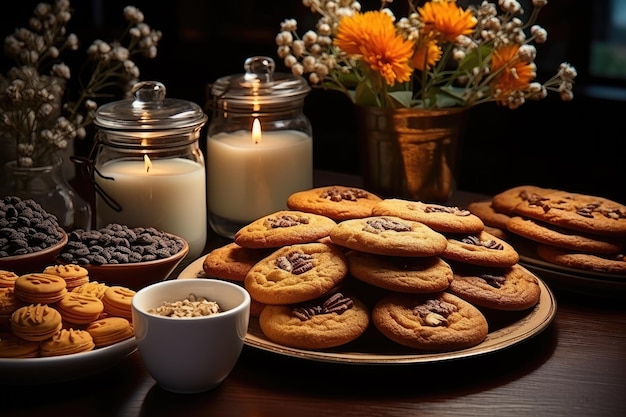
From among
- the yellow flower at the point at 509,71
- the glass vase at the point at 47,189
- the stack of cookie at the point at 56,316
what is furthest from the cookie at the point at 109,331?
the yellow flower at the point at 509,71

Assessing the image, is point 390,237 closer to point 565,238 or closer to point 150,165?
point 565,238

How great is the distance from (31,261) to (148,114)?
13.6 inches

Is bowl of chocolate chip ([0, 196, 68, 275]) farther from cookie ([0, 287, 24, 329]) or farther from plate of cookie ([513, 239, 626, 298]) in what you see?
plate of cookie ([513, 239, 626, 298])

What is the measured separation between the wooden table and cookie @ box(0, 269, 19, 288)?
140 mm

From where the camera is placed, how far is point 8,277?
4.47 feet

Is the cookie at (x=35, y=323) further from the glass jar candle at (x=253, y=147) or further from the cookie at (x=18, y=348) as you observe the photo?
the glass jar candle at (x=253, y=147)

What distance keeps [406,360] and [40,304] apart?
0.49 metres

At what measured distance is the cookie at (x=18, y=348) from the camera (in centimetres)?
125

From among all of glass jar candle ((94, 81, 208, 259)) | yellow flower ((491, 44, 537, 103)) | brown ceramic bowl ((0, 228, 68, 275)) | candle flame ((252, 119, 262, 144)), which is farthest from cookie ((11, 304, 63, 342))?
yellow flower ((491, 44, 537, 103))

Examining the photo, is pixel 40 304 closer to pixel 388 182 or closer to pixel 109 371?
pixel 109 371

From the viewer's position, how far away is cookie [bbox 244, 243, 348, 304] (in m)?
1.35

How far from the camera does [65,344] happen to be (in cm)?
126

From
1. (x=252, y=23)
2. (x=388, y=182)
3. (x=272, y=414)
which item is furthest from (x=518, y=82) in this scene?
(x=252, y=23)

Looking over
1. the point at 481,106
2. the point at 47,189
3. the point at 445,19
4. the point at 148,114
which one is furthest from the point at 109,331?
the point at 481,106
